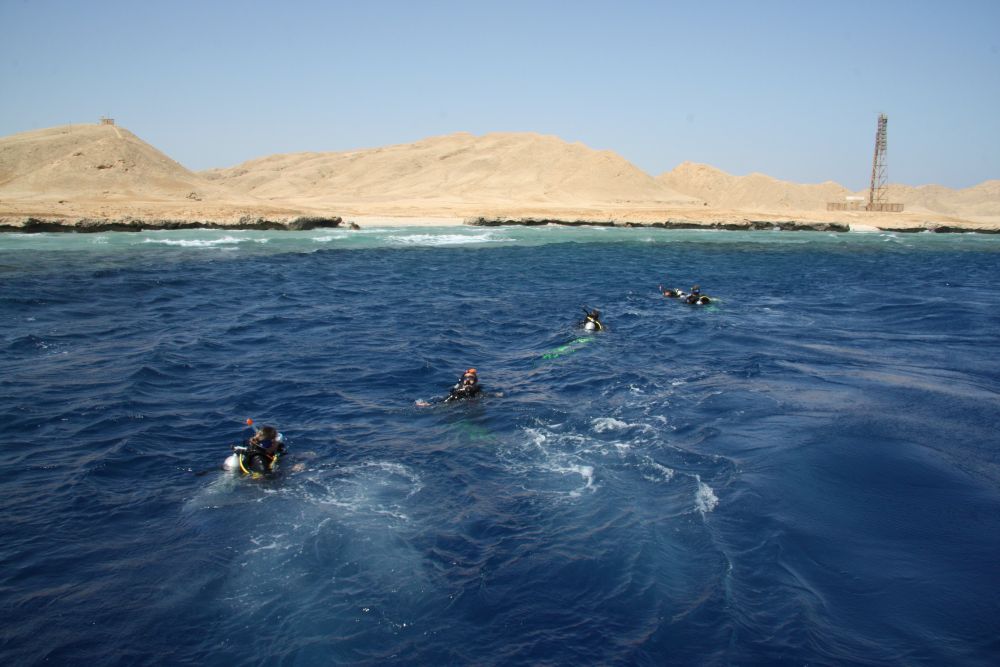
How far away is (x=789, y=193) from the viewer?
134 meters

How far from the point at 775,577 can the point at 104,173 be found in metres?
77.3

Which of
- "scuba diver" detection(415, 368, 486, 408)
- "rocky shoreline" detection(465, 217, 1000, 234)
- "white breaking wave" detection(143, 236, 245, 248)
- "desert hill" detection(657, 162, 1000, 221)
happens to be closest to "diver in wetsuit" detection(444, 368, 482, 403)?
"scuba diver" detection(415, 368, 486, 408)

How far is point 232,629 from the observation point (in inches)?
285

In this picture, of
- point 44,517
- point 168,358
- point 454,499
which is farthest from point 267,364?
point 454,499

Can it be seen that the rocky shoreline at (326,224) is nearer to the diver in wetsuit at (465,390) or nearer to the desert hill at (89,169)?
the desert hill at (89,169)

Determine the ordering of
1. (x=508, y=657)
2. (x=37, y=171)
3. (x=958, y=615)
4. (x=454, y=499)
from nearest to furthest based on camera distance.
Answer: (x=508, y=657) → (x=958, y=615) → (x=454, y=499) → (x=37, y=171)

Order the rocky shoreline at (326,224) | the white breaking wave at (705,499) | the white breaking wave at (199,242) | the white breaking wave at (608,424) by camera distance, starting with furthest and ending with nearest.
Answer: the rocky shoreline at (326,224) → the white breaking wave at (199,242) → the white breaking wave at (608,424) → the white breaking wave at (705,499)

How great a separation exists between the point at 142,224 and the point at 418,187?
204 feet

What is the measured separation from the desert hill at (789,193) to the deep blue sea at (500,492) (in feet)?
375

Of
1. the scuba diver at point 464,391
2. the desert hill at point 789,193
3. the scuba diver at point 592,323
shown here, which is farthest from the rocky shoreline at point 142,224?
the desert hill at point 789,193

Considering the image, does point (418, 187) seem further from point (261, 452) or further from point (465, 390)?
point (261, 452)

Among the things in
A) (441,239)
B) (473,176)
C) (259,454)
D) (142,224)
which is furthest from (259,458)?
(473,176)

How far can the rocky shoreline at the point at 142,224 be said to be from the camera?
46.3 meters

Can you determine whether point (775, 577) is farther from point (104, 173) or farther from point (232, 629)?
point (104, 173)
